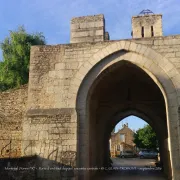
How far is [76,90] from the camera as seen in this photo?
7629 millimetres

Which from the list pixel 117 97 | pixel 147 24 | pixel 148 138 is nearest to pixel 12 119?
pixel 117 97

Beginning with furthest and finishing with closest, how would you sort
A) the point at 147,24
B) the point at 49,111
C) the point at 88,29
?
the point at 147,24 < the point at 88,29 < the point at 49,111

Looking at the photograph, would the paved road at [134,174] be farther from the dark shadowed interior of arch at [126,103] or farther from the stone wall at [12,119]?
the stone wall at [12,119]

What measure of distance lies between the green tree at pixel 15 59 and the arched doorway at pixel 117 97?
7.91m

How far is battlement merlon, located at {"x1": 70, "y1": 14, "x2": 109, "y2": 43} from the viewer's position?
8.33 metres

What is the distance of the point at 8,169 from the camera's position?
588 centimetres

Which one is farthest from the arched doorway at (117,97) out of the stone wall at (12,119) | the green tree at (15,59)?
the green tree at (15,59)

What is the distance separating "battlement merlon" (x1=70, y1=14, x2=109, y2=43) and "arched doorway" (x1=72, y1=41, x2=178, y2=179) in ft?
3.34

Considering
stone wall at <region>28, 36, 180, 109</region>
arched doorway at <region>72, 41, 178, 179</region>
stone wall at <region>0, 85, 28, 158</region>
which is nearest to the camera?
arched doorway at <region>72, 41, 178, 179</region>

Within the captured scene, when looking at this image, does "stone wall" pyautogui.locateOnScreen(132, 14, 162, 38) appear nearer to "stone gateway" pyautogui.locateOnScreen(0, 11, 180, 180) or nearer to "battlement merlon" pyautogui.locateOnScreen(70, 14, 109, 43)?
"stone gateway" pyautogui.locateOnScreen(0, 11, 180, 180)

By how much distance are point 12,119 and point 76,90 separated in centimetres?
261

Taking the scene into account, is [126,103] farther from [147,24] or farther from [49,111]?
[49,111]

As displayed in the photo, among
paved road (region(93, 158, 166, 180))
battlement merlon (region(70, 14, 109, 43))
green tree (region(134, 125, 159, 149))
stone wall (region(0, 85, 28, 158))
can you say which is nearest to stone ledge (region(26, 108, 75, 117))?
stone wall (region(0, 85, 28, 158))

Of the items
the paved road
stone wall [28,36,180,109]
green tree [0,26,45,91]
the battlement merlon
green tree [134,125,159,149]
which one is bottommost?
the paved road
